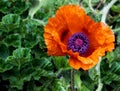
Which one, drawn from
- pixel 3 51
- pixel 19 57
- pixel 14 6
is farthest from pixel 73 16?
pixel 14 6

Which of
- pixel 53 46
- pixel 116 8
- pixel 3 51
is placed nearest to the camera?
pixel 53 46

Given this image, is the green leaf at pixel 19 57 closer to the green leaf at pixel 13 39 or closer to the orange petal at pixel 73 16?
the green leaf at pixel 13 39

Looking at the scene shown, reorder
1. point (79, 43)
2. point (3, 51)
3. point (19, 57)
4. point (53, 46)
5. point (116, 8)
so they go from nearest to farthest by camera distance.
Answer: point (53, 46) → point (79, 43) → point (19, 57) → point (3, 51) → point (116, 8)

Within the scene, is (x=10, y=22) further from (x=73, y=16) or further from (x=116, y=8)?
(x=116, y=8)

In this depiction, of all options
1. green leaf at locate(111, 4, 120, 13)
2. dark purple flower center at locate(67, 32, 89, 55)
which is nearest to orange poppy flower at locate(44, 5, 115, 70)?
dark purple flower center at locate(67, 32, 89, 55)

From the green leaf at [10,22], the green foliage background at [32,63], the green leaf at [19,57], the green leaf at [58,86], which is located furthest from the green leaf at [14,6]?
the green leaf at [58,86]

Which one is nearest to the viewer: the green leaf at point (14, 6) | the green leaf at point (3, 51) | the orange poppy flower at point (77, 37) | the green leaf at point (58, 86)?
the orange poppy flower at point (77, 37)

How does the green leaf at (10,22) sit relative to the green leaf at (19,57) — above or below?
above

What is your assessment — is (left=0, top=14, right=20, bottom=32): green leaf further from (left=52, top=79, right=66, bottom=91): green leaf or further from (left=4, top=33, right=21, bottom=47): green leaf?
(left=52, top=79, right=66, bottom=91): green leaf
